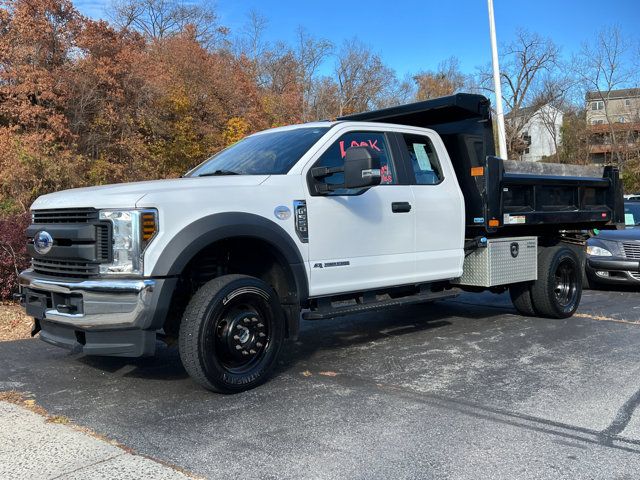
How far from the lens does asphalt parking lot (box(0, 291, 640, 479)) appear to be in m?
3.36

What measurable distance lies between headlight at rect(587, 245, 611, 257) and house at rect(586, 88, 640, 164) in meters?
30.3

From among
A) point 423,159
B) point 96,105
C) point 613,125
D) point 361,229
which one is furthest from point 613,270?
point 613,125

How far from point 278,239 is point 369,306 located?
1.18 m

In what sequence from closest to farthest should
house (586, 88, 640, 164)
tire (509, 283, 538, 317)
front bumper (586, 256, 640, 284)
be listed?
tire (509, 283, 538, 317), front bumper (586, 256, 640, 284), house (586, 88, 640, 164)

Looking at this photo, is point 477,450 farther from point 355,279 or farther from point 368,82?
point 368,82

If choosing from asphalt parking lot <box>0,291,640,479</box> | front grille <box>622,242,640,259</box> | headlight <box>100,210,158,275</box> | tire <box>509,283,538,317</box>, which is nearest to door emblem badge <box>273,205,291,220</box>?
headlight <box>100,210,158,275</box>

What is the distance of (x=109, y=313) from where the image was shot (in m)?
4.04

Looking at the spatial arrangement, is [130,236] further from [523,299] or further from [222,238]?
[523,299]

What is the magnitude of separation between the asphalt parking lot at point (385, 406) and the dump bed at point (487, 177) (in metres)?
1.33

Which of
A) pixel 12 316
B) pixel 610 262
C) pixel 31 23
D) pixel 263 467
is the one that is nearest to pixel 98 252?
pixel 263 467

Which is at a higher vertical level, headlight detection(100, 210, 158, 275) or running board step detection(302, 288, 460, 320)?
headlight detection(100, 210, 158, 275)

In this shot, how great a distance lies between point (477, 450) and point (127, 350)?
240 cm

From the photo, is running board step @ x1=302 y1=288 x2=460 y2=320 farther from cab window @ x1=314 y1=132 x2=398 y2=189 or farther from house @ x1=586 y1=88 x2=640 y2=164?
house @ x1=586 y1=88 x2=640 y2=164

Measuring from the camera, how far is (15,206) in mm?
13188
